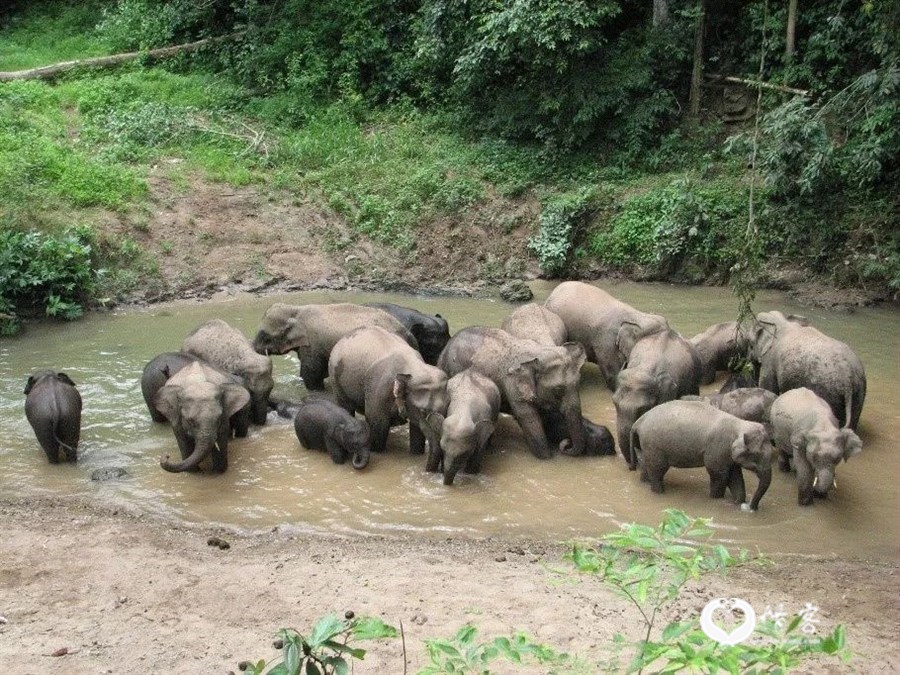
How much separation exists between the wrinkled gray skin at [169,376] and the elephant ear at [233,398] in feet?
1.31

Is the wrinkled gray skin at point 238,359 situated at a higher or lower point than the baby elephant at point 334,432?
higher

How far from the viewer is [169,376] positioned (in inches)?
396

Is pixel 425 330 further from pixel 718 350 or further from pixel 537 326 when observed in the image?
pixel 718 350

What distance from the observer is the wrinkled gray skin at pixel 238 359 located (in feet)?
34.6

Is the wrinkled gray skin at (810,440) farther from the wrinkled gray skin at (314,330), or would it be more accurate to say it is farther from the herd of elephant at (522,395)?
the wrinkled gray skin at (314,330)

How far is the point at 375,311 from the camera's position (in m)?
11.5

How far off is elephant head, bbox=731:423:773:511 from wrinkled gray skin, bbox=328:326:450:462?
2.56m

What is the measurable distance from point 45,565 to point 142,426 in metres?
3.21

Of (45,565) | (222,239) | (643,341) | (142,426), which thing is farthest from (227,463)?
(222,239)

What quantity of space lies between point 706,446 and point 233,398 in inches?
169

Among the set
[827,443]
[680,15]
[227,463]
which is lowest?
[227,463]

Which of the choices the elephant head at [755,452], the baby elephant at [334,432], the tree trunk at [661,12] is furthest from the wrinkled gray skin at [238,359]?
the tree trunk at [661,12]

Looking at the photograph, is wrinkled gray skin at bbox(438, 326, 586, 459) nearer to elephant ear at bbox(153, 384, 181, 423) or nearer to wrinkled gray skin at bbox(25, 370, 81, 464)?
elephant ear at bbox(153, 384, 181, 423)

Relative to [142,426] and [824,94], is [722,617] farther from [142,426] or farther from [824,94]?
[824,94]
